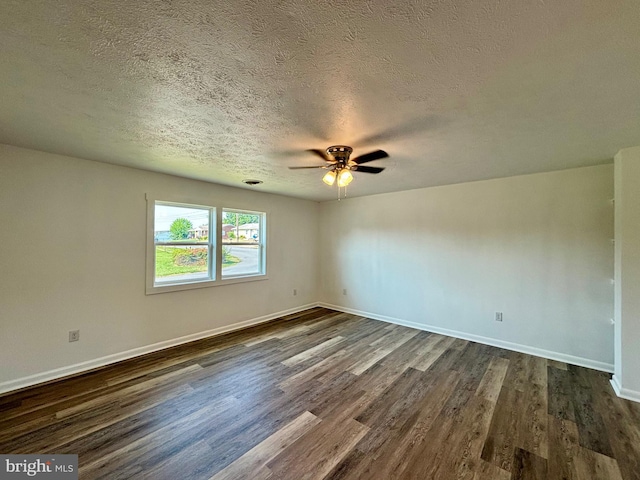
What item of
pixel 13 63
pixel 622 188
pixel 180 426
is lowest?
pixel 180 426

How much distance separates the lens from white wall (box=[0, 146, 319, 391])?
8.52ft

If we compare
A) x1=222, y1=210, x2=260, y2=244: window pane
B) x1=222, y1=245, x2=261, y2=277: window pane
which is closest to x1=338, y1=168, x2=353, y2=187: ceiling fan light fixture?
x1=222, y1=210, x2=260, y2=244: window pane

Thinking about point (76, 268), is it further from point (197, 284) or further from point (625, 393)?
point (625, 393)

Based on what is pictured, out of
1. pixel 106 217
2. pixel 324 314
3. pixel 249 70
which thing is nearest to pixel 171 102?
pixel 249 70

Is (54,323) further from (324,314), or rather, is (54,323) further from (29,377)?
(324,314)

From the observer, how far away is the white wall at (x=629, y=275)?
8.17ft

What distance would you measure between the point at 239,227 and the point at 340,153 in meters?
2.83

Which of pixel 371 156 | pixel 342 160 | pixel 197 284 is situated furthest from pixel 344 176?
pixel 197 284

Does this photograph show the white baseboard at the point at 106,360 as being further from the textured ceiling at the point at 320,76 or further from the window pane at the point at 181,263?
the textured ceiling at the point at 320,76

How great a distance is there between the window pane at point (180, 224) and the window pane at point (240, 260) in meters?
0.49

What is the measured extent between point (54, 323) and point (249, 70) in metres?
3.32

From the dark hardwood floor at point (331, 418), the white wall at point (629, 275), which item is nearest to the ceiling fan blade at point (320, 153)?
the dark hardwood floor at point (331, 418)

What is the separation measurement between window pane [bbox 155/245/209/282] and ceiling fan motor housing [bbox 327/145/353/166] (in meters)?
2.73

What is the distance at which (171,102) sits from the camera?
172 centimetres
